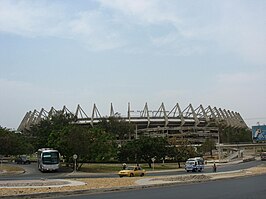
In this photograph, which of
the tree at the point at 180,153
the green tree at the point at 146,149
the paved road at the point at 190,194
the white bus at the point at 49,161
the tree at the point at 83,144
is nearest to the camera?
the paved road at the point at 190,194

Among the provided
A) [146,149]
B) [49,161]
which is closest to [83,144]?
[49,161]

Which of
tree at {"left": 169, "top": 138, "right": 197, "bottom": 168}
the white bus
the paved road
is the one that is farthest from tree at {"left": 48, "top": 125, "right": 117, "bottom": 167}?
the paved road

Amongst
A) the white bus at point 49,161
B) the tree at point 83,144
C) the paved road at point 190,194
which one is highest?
the tree at point 83,144

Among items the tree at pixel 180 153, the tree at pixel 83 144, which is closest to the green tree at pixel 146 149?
the tree at pixel 180 153

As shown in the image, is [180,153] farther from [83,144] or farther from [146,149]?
[83,144]

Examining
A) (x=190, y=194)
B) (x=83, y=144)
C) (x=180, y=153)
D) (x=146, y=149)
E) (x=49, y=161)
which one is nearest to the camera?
(x=190, y=194)

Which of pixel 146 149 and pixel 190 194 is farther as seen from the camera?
pixel 146 149

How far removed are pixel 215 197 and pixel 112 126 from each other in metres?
122

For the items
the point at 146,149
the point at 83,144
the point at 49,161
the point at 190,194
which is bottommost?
the point at 190,194

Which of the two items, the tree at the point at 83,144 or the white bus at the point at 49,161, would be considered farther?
the tree at the point at 83,144

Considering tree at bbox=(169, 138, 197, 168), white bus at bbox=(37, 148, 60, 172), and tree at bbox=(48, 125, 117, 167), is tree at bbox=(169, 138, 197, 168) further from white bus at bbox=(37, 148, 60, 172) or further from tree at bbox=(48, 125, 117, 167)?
white bus at bbox=(37, 148, 60, 172)

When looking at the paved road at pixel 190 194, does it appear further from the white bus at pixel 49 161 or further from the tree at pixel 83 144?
the tree at pixel 83 144

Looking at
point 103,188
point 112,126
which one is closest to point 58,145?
point 103,188

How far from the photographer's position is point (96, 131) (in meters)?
70.0
